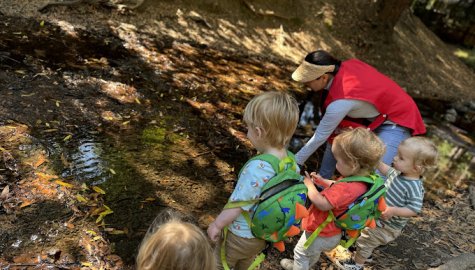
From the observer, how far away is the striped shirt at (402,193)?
9.36ft

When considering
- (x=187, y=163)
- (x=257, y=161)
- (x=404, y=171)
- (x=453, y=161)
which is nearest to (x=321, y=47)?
(x=453, y=161)

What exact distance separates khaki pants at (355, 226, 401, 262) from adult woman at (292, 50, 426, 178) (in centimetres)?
69

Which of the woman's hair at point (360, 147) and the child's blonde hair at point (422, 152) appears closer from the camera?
the woman's hair at point (360, 147)

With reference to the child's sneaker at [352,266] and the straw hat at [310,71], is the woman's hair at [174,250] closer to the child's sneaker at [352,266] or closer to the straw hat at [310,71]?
the straw hat at [310,71]

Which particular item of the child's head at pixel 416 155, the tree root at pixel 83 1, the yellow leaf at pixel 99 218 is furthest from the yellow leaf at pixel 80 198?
the tree root at pixel 83 1

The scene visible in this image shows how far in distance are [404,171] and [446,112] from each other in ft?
25.0

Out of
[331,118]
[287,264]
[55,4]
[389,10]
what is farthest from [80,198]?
[389,10]

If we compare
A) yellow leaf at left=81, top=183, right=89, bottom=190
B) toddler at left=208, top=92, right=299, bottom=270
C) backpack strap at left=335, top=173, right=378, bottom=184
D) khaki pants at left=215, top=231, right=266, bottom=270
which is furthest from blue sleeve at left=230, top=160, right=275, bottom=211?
yellow leaf at left=81, top=183, right=89, bottom=190

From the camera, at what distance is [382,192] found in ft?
8.50

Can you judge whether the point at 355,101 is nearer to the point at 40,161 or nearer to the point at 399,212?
the point at 399,212

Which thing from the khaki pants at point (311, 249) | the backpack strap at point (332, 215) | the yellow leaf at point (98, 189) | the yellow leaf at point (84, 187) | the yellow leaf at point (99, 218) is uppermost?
the backpack strap at point (332, 215)

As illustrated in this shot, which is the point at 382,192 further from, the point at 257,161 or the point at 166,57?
the point at 166,57

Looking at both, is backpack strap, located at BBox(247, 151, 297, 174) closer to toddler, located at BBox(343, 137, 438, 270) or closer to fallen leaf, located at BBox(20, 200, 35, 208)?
toddler, located at BBox(343, 137, 438, 270)

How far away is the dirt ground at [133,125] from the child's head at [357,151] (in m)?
1.37
